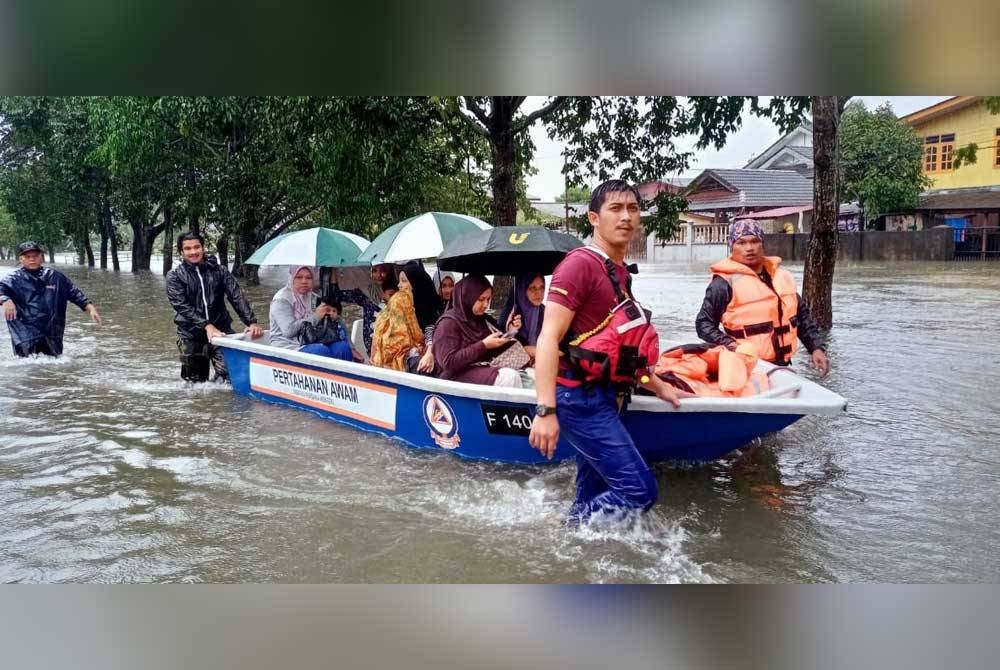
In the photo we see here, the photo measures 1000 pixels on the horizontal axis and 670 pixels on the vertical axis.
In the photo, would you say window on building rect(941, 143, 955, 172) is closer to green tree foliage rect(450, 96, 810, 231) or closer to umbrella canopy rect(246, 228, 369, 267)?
green tree foliage rect(450, 96, 810, 231)

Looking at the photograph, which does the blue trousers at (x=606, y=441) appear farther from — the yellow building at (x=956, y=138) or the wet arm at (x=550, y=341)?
the yellow building at (x=956, y=138)

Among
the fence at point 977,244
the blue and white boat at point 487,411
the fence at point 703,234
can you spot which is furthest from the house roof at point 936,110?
the blue and white boat at point 487,411

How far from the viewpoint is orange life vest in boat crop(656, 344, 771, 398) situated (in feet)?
14.5

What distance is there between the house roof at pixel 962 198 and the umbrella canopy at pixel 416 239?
2451cm

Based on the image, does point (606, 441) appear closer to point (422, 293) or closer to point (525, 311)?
point (525, 311)

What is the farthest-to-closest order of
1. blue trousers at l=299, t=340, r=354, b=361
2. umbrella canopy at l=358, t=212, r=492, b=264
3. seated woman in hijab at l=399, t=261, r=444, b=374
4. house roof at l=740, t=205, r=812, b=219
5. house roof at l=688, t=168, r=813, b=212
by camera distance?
house roof at l=688, t=168, r=813, b=212, house roof at l=740, t=205, r=812, b=219, blue trousers at l=299, t=340, r=354, b=361, seated woman in hijab at l=399, t=261, r=444, b=374, umbrella canopy at l=358, t=212, r=492, b=264

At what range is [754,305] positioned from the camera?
476cm

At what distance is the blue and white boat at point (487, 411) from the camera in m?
3.91

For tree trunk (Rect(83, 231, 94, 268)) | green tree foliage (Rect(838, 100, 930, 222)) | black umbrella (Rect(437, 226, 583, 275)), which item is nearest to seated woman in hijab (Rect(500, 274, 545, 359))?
black umbrella (Rect(437, 226, 583, 275))

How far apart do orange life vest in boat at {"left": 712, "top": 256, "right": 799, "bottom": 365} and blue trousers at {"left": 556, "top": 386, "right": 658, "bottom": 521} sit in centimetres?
194

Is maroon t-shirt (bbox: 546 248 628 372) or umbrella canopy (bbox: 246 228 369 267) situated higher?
umbrella canopy (bbox: 246 228 369 267)
